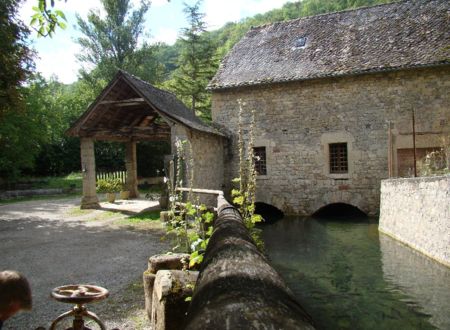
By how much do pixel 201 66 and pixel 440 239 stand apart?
20.5 m

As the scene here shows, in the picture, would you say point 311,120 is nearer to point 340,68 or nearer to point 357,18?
point 340,68

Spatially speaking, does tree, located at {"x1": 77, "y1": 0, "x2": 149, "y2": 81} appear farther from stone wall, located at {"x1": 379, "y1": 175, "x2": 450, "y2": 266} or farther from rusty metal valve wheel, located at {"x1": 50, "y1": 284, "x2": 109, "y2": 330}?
rusty metal valve wheel, located at {"x1": 50, "y1": 284, "x2": 109, "y2": 330}

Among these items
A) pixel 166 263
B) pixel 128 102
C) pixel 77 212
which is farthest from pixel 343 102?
pixel 166 263

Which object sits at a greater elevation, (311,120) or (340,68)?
(340,68)

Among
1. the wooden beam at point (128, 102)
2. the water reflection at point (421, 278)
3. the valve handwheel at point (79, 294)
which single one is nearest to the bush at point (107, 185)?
the wooden beam at point (128, 102)

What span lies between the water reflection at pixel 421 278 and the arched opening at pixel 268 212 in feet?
19.6

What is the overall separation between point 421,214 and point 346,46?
337 inches

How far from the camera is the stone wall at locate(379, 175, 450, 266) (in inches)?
305

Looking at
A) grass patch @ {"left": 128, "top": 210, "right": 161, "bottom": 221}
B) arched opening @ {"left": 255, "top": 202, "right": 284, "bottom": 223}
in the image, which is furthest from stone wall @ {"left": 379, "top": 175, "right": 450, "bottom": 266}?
grass patch @ {"left": 128, "top": 210, "right": 161, "bottom": 221}

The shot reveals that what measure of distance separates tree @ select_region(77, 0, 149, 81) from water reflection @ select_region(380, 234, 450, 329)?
22725 mm

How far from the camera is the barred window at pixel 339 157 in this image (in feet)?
48.3

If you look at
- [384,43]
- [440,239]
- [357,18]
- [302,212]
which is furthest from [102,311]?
[357,18]

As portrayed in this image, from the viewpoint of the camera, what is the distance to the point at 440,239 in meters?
7.95

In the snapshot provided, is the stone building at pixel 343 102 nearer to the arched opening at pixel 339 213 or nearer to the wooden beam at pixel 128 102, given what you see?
the arched opening at pixel 339 213
